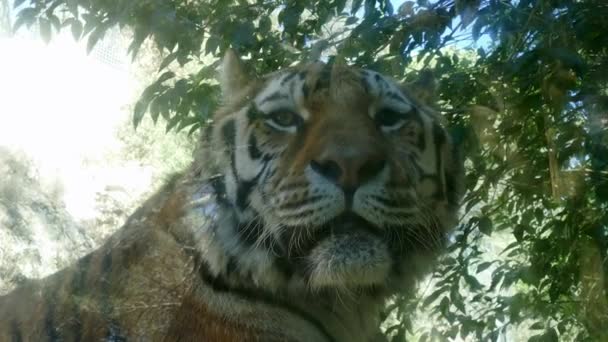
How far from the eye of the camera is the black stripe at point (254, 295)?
58.4 inches

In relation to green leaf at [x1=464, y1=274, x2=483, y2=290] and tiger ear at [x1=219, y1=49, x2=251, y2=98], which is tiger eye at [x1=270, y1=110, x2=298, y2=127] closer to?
tiger ear at [x1=219, y1=49, x2=251, y2=98]

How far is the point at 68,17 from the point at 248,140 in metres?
0.44

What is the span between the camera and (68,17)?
55.7 inches

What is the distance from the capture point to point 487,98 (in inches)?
60.4

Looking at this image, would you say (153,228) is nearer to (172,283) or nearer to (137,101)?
(172,283)

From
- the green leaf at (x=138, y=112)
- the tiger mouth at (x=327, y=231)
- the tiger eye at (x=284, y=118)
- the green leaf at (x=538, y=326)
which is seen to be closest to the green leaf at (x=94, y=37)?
the green leaf at (x=138, y=112)

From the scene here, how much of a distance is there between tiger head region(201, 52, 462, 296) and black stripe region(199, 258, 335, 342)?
0.10 feet

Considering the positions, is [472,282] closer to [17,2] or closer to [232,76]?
[232,76]

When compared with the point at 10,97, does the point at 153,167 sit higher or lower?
lower

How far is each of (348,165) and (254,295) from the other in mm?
403

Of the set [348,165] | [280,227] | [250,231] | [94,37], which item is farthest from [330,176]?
[94,37]

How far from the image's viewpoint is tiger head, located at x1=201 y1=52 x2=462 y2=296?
1.34 meters

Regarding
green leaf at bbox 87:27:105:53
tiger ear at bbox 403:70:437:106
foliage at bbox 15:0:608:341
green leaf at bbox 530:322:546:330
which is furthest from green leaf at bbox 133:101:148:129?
green leaf at bbox 530:322:546:330

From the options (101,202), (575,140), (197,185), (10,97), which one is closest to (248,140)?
(197,185)
